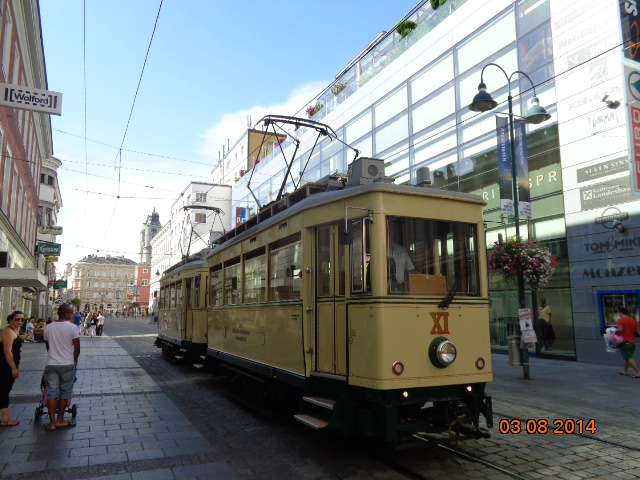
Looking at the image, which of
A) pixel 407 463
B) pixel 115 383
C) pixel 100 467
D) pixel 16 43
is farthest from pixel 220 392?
pixel 16 43

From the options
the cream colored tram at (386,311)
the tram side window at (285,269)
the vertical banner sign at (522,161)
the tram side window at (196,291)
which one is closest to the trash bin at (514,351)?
the vertical banner sign at (522,161)

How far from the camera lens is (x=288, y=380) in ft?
20.1

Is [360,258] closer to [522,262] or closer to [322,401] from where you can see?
[322,401]

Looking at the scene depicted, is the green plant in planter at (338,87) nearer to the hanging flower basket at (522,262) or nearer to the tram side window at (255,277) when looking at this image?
the hanging flower basket at (522,262)

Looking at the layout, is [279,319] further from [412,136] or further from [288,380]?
[412,136]

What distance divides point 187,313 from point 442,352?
9456 mm

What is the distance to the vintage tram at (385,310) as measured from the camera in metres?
4.93

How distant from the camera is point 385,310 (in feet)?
16.2

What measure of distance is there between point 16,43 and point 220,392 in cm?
1587

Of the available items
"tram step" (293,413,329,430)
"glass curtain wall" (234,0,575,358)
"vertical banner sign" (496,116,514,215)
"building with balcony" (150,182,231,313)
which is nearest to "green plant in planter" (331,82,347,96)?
"glass curtain wall" (234,0,575,358)

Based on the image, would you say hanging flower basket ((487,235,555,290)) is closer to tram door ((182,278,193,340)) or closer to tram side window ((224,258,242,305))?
tram side window ((224,258,242,305))

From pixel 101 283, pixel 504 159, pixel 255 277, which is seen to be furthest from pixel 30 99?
pixel 101 283

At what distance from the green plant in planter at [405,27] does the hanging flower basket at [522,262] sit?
12358 mm

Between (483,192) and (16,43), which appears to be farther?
(16,43)
